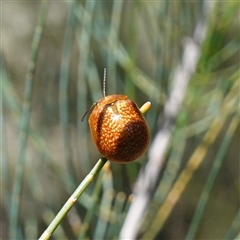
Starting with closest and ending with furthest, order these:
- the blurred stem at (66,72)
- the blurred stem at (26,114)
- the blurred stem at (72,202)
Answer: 1. the blurred stem at (72,202)
2. the blurred stem at (26,114)
3. the blurred stem at (66,72)

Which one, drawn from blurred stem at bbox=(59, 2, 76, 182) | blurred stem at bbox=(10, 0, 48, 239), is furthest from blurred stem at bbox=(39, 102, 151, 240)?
blurred stem at bbox=(59, 2, 76, 182)

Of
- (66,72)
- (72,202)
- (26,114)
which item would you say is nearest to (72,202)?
(72,202)

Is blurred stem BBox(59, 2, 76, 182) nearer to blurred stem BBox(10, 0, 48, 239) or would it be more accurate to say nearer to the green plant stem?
blurred stem BBox(10, 0, 48, 239)

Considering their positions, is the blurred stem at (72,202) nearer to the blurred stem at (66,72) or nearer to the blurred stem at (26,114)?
the blurred stem at (26,114)

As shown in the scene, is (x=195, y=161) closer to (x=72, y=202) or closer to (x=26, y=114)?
(x=26, y=114)

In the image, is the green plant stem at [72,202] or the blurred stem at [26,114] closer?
the green plant stem at [72,202]

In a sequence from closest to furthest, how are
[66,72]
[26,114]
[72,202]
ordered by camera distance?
[72,202], [26,114], [66,72]

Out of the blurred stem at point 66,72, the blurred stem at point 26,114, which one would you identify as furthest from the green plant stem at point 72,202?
the blurred stem at point 66,72

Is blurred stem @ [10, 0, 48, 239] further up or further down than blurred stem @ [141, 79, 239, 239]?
further up

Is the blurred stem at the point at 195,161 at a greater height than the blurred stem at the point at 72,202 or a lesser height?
lesser

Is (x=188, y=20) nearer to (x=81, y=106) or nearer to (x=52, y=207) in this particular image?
(x=81, y=106)

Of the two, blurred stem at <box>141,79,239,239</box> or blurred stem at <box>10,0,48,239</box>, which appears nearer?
blurred stem at <box>10,0,48,239</box>
